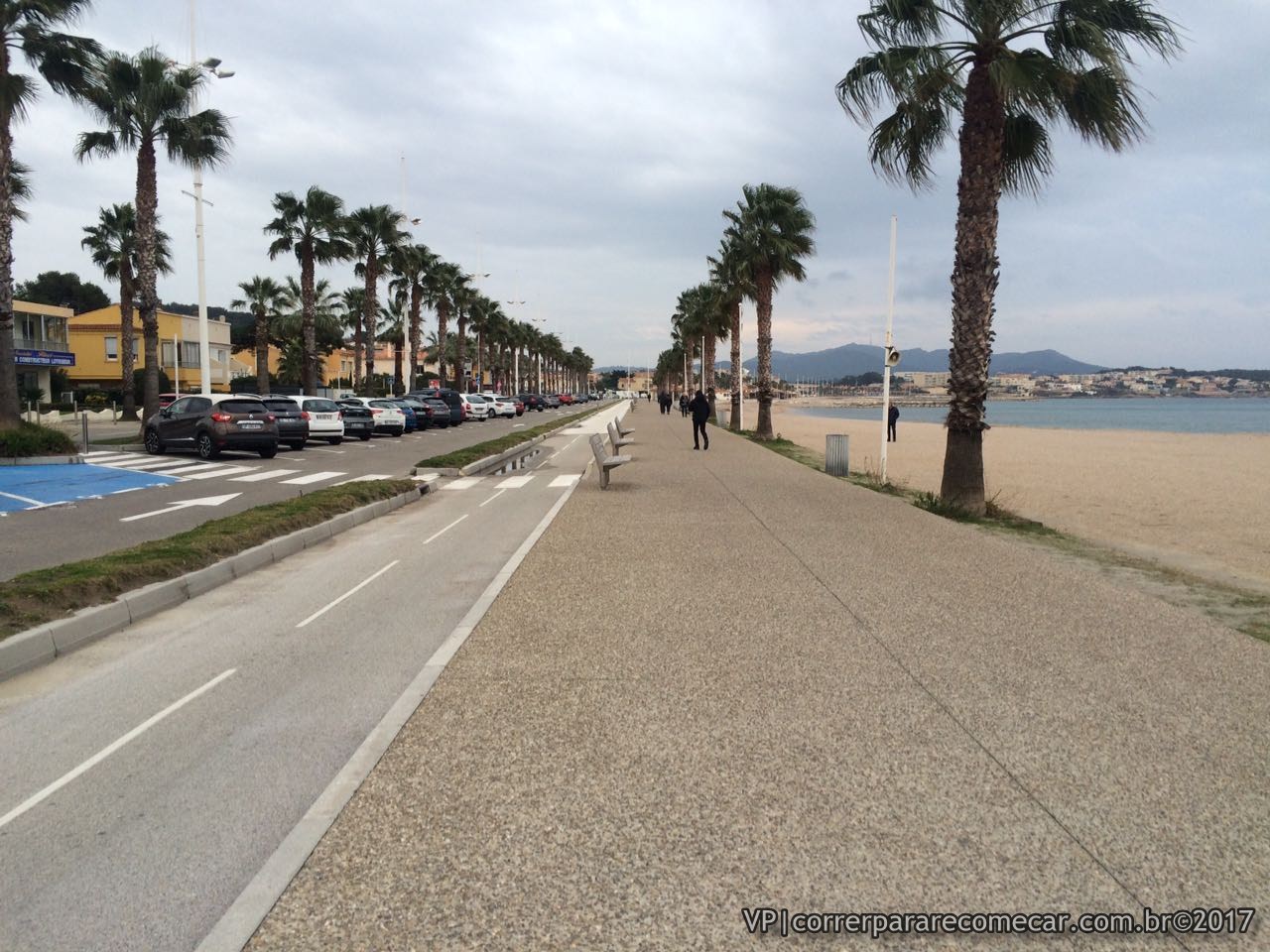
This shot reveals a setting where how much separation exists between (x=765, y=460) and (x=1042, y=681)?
19041 millimetres

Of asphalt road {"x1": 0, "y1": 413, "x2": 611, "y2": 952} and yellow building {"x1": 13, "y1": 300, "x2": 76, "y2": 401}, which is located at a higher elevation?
yellow building {"x1": 13, "y1": 300, "x2": 76, "y2": 401}

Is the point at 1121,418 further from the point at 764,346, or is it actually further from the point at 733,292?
the point at 764,346

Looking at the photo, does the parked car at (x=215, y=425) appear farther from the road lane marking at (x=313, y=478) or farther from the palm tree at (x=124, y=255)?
the palm tree at (x=124, y=255)

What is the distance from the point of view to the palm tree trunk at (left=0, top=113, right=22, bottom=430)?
22.2 meters

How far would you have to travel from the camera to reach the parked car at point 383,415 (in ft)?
117

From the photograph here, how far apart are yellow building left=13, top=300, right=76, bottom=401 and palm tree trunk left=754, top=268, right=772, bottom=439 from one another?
1546 inches

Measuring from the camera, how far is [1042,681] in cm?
559

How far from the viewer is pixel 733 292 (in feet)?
157

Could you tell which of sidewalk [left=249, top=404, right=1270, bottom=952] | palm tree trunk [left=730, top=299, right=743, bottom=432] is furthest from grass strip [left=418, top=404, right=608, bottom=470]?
palm tree trunk [left=730, top=299, right=743, bottom=432]

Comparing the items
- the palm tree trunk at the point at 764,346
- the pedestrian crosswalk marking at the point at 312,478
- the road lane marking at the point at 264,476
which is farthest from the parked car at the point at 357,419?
the palm tree trunk at the point at 764,346

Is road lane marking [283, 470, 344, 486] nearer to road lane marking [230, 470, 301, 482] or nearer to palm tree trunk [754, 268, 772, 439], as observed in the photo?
road lane marking [230, 470, 301, 482]

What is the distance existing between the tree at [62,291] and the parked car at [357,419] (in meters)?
71.1

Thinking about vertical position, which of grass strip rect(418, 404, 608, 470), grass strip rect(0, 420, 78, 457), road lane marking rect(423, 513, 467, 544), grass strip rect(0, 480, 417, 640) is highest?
grass strip rect(0, 420, 78, 457)

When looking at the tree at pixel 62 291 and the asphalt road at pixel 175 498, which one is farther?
the tree at pixel 62 291
